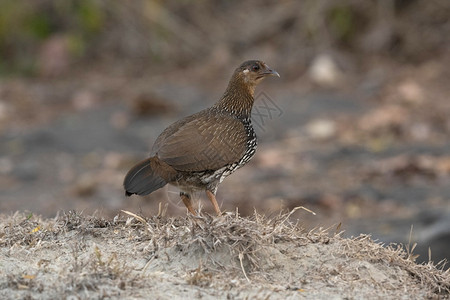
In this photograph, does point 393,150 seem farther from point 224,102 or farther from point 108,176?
point 224,102

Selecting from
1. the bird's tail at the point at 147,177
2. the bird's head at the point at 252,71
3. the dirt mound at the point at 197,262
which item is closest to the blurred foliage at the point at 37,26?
the bird's head at the point at 252,71

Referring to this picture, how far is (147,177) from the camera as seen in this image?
Answer: 512 centimetres

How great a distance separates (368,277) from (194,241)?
3.13ft

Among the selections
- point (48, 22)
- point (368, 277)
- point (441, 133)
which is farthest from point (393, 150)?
point (48, 22)

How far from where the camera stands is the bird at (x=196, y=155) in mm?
5156

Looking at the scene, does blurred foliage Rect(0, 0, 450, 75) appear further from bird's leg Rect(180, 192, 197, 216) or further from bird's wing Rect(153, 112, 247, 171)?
bird's leg Rect(180, 192, 197, 216)

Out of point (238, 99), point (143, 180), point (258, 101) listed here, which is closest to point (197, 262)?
point (143, 180)

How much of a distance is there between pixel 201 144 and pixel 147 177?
47 cm

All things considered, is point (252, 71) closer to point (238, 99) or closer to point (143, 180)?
point (238, 99)

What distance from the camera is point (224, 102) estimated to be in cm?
596

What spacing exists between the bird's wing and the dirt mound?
1.69ft

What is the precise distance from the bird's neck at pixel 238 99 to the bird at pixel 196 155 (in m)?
0.04

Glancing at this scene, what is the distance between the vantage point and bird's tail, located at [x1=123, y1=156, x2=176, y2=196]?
16.5 feet

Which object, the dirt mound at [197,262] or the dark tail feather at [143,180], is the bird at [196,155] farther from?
the dirt mound at [197,262]
